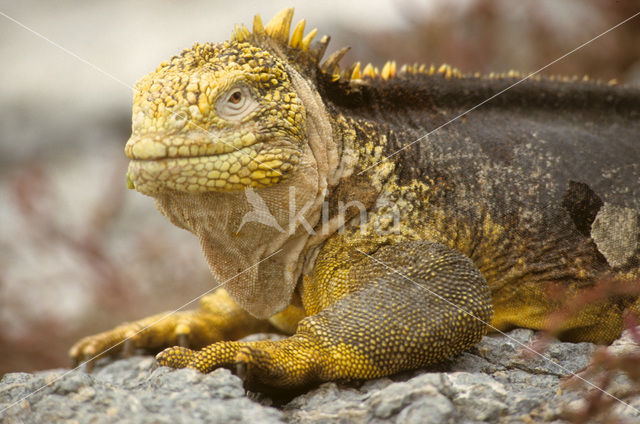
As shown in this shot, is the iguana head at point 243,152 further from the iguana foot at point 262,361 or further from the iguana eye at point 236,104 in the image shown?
the iguana foot at point 262,361

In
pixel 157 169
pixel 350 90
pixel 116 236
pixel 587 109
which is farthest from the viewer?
pixel 116 236

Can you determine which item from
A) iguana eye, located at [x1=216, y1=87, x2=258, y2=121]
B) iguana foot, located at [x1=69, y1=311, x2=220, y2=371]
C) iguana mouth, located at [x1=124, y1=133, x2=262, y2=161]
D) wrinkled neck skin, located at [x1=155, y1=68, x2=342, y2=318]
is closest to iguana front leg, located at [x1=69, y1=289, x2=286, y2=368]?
iguana foot, located at [x1=69, y1=311, x2=220, y2=371]

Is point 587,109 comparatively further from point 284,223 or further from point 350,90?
point 284,223

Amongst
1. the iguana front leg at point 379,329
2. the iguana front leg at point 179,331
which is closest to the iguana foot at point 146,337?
the iguana front leg at point 179,331

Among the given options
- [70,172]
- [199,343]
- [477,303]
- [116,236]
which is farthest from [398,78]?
[70,172]

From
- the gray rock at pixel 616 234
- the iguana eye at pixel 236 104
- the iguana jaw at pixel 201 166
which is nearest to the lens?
the iguana jaw at pixel 201 166

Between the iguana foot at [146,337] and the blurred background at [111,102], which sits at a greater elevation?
the blurred background at [111,102]
